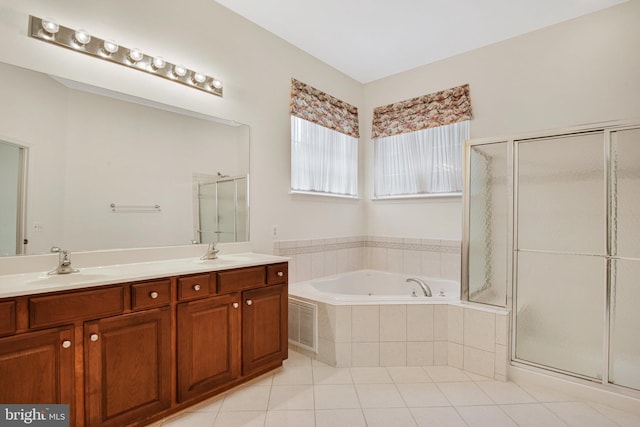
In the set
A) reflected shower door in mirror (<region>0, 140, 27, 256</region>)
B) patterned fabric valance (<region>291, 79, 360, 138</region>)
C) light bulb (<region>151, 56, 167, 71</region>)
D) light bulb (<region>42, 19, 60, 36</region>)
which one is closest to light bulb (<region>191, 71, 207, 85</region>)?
light bulb (<region>151, 56, 167, 71</region>)

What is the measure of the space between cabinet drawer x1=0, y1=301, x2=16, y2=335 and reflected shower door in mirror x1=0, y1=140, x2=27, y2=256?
507mm

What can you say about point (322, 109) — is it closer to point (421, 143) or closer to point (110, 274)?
point (421, 143)

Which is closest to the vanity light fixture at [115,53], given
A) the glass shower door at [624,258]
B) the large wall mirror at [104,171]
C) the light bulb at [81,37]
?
the light bulb at [81,37]

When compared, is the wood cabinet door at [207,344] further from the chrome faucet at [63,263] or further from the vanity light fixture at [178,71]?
the vanity light fixture at [178,71]

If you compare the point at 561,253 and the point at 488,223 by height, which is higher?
the point at 488,223

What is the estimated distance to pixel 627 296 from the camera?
6.73 feet

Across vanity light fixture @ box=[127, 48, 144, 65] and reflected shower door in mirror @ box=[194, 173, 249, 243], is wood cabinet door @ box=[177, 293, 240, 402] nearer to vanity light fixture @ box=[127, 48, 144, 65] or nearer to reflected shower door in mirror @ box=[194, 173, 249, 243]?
reflected shower door in mirror @ box=[194, 173, 249, 243]

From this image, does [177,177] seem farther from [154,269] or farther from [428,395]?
[428,395]

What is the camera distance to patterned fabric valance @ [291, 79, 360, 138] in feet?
10.5

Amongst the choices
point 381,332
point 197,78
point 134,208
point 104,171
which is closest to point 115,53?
point 197,78

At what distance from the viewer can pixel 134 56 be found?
6.85 feet

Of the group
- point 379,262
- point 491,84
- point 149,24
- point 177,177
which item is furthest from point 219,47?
point 379,262

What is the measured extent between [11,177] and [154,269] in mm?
851

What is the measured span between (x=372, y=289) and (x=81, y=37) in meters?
3.36
